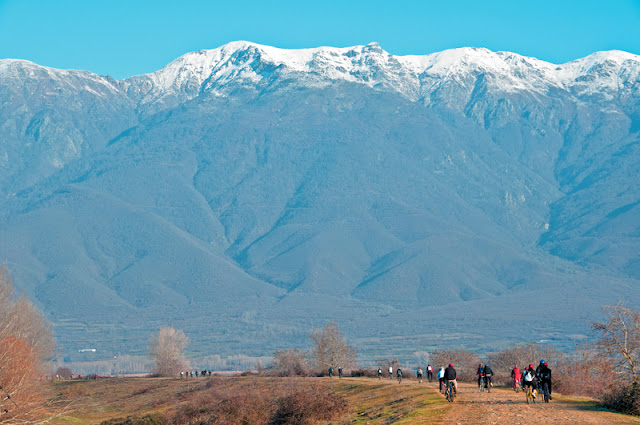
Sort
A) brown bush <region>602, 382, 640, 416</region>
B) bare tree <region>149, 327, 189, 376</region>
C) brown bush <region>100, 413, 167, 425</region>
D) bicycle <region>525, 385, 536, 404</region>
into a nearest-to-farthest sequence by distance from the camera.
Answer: brown bush <region>602, 382, 640, 416</region>, bicycle <region>525, 385, 536, 404</region>, brown bush <region>100, 413, 167, 425</region>, bare tree <region>149, 327, 189, 376</region>

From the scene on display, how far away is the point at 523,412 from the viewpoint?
1806 inches

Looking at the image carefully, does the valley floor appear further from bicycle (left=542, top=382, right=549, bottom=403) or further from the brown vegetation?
the brown vegetation

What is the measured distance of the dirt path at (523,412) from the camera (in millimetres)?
42969

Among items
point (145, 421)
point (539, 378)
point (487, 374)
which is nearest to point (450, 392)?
point (539, 378)

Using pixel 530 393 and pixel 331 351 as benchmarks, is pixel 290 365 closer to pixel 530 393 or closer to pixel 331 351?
pixel 331 351

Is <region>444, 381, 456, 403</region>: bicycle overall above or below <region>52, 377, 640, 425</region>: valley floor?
above

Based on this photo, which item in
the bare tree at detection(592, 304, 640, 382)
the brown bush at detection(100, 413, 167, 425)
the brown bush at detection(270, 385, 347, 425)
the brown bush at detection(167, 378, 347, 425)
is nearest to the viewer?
the bare tree at detection(592, 304, 640, 382)

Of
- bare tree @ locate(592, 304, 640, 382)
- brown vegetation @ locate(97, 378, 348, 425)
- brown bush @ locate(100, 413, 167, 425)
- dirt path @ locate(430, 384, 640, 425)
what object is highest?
bare tree @ locate(592, 304, 640, 382)

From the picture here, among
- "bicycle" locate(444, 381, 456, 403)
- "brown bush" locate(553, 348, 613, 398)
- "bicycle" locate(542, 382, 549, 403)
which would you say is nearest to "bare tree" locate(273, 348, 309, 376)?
"brown bush" locate(553, 348, 613, 398)

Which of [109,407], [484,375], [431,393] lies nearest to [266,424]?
[431,393]

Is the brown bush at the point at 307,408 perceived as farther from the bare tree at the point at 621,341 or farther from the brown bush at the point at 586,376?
the bare tree at the point at 621,341

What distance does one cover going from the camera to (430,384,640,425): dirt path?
42969 millimetres

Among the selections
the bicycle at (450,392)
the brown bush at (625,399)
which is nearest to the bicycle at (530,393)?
the brown bush at (625,399)

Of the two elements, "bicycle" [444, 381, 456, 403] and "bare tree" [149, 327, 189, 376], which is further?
"bare tree" [149, 327, 189, 376]
